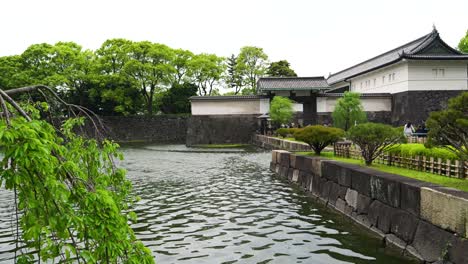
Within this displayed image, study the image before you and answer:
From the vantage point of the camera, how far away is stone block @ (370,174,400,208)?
739 cm

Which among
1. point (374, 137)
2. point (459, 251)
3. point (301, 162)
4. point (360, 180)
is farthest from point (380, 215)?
point (301, 162)

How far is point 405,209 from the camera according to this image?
7.00 m

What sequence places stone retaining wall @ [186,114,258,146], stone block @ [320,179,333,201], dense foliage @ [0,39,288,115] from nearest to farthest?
1. stone block @ [320,179,333,201]
2. stone retaining wall @ [186,114,258,146]
3. dense foliage @ [0,39,288,115]

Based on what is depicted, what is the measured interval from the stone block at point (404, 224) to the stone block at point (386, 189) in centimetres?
22

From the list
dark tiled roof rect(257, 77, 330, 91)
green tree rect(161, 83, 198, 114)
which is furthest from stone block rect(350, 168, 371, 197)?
green tree rect(161, 83, 198, 114)

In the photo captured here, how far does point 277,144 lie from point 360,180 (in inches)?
729

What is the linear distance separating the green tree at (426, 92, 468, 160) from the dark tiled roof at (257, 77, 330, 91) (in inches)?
1194

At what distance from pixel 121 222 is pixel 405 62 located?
3437 centimetres

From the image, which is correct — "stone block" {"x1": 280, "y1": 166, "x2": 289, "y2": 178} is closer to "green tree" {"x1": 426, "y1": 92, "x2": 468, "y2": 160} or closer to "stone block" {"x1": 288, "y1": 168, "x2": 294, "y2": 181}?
"stone block" {"x1": 288, "y1": 168, "x2": 294, "y2": 181}

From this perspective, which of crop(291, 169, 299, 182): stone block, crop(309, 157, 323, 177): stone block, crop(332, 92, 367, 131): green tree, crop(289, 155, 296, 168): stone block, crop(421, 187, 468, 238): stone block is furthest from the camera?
crop(332, 92, 367, 131): green tree

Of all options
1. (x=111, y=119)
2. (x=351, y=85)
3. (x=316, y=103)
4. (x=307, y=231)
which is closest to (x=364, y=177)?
(x=307, y=231)

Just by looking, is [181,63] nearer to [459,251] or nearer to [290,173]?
[290,173]

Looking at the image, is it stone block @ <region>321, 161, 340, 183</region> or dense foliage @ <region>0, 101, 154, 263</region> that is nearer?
dense foliage @ <region>0, 101, 154, 263</region>

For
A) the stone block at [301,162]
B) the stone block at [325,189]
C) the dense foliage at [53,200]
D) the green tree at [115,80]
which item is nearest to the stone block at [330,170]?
the stone block at [325,189]
